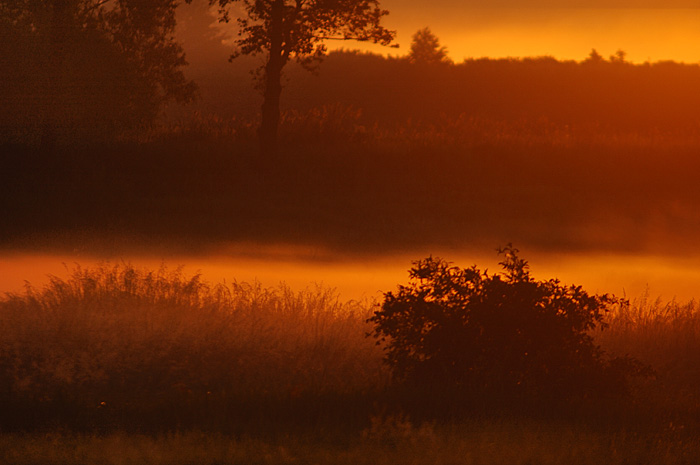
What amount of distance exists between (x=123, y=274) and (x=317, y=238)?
786 cm

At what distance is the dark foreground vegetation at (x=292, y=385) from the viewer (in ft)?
23.1

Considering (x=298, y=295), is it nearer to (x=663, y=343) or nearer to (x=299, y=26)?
(x=663, y=343)

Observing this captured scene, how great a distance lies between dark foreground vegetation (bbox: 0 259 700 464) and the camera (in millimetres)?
7035

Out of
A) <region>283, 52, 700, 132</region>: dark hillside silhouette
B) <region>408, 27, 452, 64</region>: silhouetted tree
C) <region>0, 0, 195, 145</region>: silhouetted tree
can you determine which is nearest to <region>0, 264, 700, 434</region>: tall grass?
<region>0, 0, 195, 145</region>: silhouetted tree

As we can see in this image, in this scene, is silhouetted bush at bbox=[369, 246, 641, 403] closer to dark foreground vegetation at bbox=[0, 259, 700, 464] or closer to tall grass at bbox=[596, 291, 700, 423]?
dark foreground vegetation at bbox=[0, 259, 700, 464]

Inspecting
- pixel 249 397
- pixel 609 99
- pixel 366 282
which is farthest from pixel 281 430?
pixel 609 99

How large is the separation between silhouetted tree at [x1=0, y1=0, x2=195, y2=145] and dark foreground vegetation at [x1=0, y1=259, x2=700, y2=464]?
13348 millimetres

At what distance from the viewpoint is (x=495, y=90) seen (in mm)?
49969

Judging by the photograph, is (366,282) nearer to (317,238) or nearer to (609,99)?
(317,238)

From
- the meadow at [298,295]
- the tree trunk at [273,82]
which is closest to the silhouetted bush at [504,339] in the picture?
the meadow at [298,295]

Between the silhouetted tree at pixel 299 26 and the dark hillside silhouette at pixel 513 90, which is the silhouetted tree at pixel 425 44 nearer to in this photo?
the dark hillside silhouette at pixel 513 90

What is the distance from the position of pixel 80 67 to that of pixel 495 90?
1125 inches

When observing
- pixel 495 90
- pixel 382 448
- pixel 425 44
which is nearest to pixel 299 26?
pixel 382 448

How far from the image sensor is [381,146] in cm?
2788
